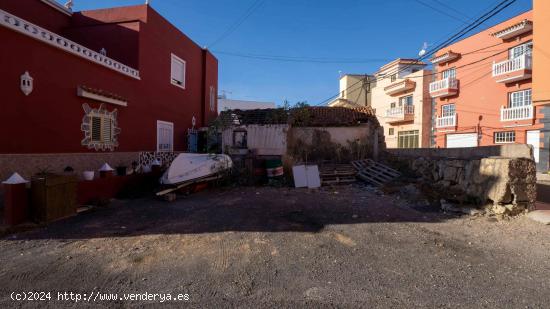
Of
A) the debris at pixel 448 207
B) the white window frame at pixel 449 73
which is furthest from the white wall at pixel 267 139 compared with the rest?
the white window frame at pixel 449 73

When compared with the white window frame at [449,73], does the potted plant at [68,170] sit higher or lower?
lower

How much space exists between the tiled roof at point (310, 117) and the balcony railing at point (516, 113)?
9.97 meters

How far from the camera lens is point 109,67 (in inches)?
373

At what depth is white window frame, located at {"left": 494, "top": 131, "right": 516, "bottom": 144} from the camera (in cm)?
1906

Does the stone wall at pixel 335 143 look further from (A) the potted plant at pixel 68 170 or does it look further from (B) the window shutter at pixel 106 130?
(A) the potted plant at pixel 68 170

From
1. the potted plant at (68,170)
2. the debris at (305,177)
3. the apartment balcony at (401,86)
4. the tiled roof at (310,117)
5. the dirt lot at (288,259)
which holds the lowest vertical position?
the dirt lot at (288,259)

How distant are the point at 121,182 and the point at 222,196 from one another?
312 cm

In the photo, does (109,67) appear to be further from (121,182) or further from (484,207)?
(484,207)

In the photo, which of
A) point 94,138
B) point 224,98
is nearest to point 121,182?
point 94,138

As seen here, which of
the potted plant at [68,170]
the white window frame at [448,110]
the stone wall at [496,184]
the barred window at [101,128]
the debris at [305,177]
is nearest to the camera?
the stone wall at [496,184]

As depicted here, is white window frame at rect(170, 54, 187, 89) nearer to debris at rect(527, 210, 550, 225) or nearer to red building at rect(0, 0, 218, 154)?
red building at rect(0, 0, 218, 154)

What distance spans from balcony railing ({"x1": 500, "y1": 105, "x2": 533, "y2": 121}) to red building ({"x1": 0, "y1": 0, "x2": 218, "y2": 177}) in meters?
19.8

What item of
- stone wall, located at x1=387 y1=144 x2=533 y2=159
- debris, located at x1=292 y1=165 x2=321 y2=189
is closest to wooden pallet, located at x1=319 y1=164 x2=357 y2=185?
debris, located at x1=292 y1=165 x2=321 y2=189

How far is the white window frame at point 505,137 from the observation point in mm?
19056
